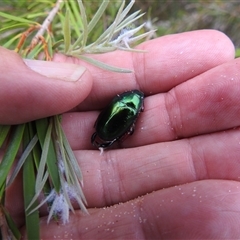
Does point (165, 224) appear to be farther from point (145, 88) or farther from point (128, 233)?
point (145, 88)

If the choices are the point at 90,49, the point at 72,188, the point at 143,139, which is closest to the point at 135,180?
the point at 143,139

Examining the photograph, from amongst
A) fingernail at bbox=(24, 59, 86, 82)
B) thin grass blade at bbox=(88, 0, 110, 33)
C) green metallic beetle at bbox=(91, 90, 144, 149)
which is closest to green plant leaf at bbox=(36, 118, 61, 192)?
fingernail at bbox=(24, 59, 86, 82)

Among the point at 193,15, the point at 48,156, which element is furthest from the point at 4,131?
the point at 193,15

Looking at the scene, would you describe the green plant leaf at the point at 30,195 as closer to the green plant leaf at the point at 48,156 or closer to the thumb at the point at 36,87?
the green plant leaf at the point at 48,156

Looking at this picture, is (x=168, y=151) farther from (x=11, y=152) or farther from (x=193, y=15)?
(x=193, y=15)

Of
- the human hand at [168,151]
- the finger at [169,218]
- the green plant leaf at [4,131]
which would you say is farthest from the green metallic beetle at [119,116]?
the green plant leaf at [4,131]

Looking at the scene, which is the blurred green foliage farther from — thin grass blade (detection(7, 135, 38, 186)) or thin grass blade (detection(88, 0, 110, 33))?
thin grass blade (detection(7, 135, 38, 186))
